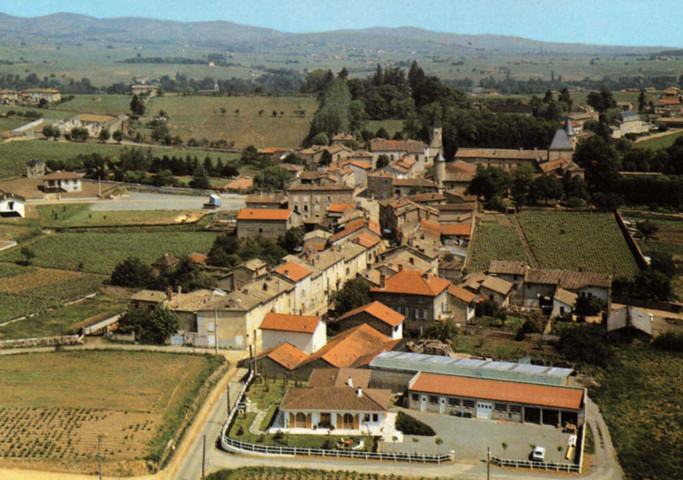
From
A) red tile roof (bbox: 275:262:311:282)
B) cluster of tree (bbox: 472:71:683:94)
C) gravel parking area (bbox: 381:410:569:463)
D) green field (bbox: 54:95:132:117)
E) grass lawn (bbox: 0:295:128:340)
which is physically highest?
cluster of tree (bbox: 472:71:683:94)

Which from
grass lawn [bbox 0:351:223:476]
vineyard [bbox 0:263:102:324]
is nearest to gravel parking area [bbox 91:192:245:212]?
vineyard [bbox 0:263:102:324]

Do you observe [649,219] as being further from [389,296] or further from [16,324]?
[16,324]

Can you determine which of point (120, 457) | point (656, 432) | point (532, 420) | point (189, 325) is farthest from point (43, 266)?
point (656, 432)

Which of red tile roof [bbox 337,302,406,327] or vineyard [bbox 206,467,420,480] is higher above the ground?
red tile roof [bbox 337,302,406,327]

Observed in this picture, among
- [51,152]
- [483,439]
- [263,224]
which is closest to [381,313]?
[483,439]

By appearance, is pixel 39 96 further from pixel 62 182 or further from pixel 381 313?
pixel 381 313

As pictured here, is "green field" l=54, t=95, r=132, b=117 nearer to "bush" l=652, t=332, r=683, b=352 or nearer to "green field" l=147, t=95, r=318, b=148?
"green field" l=147, t=95, r=318, b=148

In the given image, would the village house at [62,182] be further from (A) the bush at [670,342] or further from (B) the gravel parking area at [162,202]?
(A) the bush at [670,342]
